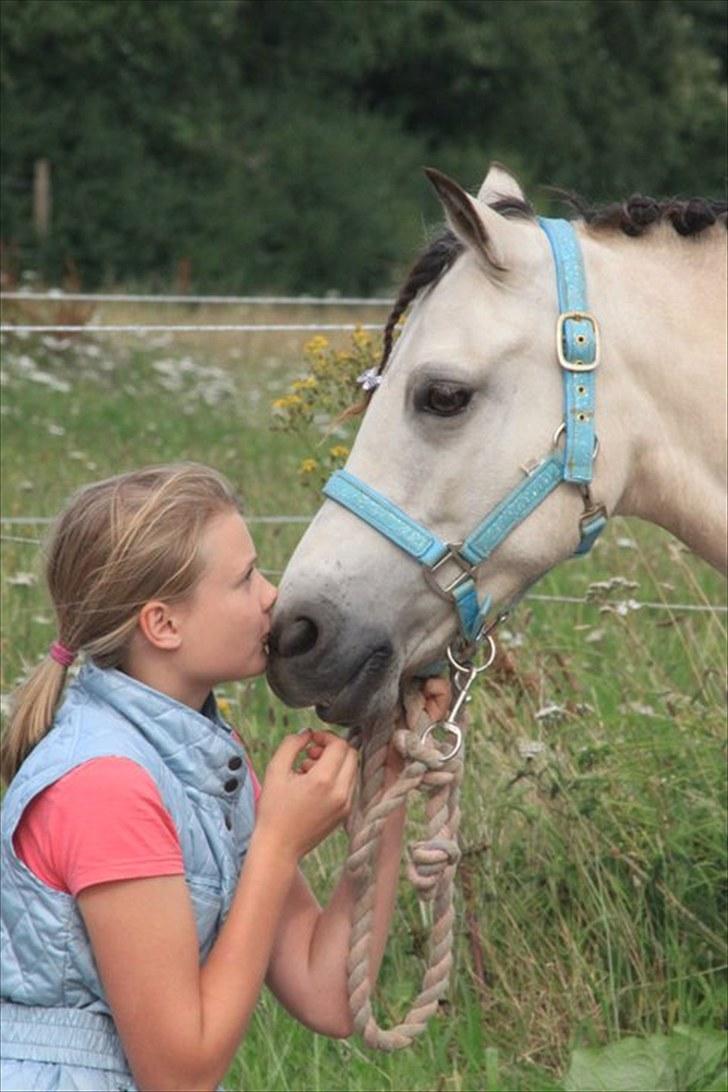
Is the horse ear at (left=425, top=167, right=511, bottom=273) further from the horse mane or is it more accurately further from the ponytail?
the ponytail

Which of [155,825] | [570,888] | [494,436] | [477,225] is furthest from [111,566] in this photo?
[570,888]

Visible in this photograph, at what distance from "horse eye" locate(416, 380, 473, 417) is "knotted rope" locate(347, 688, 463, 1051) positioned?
0.44 meters

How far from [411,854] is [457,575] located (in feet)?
1.31

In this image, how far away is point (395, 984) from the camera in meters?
3.83

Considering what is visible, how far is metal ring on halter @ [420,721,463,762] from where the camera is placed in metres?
2.59

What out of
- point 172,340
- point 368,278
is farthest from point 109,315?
point 368,278

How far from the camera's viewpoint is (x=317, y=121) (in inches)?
976

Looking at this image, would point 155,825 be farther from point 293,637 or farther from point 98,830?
point 293,637

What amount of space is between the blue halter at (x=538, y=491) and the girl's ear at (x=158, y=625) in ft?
1.13

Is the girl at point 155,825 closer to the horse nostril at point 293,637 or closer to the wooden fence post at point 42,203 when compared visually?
the horse nostril at point 293,637

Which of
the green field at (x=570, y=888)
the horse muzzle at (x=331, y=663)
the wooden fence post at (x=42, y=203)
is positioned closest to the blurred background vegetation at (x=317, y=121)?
the wooden fence post at (x=42, y=203)

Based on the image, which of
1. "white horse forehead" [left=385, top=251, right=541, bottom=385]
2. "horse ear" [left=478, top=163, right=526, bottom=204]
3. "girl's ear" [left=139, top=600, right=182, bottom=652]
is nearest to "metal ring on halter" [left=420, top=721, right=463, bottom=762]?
"girl's ear" [left=139, top=600, right=182, bottom=652]

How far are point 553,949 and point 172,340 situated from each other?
27.3 ft

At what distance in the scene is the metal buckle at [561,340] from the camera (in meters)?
2.79
